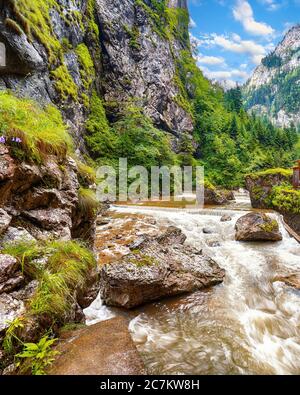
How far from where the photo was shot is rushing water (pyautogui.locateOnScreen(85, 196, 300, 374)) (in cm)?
306

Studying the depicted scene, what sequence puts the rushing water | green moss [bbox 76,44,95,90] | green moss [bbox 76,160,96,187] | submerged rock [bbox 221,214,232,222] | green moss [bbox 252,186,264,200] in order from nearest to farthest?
the rushing water < green moss [bbox 76,160,96,187] < submerged rock [bbox 221,214,232,222] < green moss [bbox 252,186,264,200] < green moss [bbox 76,44,95,90]

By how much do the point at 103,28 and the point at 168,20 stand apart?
20240mm

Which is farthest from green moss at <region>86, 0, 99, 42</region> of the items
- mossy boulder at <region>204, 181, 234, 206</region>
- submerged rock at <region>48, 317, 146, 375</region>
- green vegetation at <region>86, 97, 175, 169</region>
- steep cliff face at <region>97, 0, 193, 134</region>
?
submerged rock at <region>48, 317, 146, 375</region>

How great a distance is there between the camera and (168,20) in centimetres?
4094

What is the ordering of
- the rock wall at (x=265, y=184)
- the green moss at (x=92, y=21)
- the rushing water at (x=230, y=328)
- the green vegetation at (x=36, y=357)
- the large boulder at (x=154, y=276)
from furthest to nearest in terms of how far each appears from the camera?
the green moss at (x=92, y=21) < the rock wall at (x=265, y=184) < the large boulder at (x=154, y=276) < the rushing water at (x=230, y=328) < the green vegetation at (x=36, y=357)

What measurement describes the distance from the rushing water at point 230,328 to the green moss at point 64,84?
17.3 m

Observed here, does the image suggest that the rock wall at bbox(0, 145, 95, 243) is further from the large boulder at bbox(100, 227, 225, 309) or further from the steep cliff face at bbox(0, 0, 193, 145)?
the steep cliff face at bbox(0, 0, 193, 145)

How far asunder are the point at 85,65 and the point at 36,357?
25451 mm

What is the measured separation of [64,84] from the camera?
17.8 meters

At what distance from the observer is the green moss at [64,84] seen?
16.9 metres

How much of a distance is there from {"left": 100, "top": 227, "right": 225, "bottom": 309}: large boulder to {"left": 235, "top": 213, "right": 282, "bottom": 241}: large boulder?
3.50m

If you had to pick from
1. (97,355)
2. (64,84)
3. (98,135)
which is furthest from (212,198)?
(97,355)

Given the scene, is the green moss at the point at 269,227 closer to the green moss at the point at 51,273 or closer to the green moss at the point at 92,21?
the green moss at the point at 51,273

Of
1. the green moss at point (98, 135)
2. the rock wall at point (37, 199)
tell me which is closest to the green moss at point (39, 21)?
the green moss at point (98, 135)
